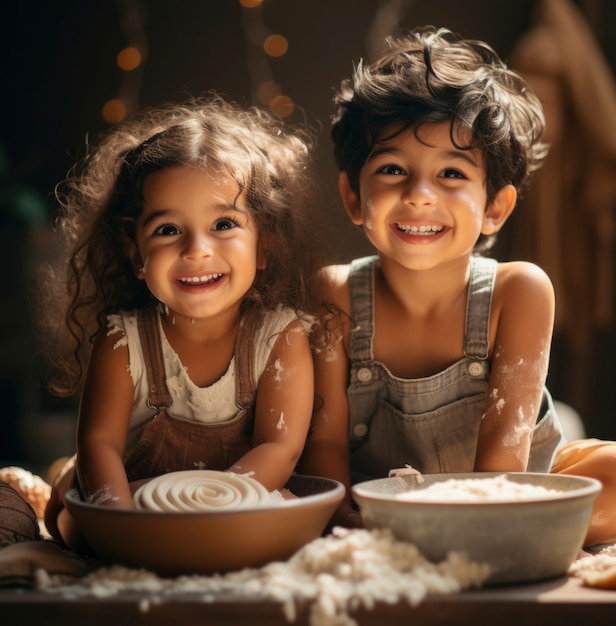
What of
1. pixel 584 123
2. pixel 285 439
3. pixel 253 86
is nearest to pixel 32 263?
pixel 253 86

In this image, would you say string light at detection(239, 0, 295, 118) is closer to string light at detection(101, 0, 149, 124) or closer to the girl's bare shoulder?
string light at detection(101, 0, 149, 124)

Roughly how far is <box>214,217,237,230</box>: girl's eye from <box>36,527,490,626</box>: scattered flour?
19.6 inches

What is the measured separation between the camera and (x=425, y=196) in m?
1.39

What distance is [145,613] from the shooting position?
3.12 feet

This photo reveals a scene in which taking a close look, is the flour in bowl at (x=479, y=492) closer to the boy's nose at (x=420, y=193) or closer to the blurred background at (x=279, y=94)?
the boy's nose at (x=420, y=193)

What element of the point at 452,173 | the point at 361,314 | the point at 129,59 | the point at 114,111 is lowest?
the point at 361,314

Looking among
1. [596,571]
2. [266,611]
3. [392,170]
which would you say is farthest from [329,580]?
[392,170]

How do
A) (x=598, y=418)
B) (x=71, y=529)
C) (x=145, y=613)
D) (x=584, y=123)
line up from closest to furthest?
(x=145, y=613) < (x=71, y=529) < (x=584, y=123) < (x=598, y=418)

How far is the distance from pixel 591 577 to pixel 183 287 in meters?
0.66

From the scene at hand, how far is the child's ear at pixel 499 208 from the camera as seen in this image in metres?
1.53

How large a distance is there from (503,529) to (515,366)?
0.43 m

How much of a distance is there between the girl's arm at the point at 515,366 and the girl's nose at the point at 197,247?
47 centimetres

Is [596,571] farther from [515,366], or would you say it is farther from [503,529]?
[515,366]

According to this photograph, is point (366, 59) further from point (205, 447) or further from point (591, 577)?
point (591, 577)
